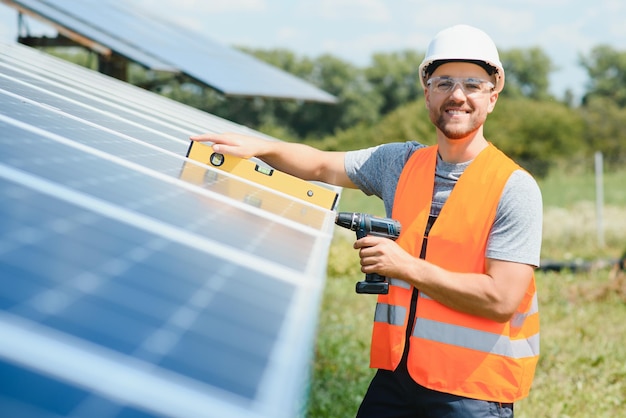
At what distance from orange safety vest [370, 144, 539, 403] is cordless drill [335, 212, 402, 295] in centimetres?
16

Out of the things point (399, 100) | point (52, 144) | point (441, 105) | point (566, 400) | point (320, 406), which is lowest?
point (320, 406)

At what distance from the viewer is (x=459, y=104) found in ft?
11.7

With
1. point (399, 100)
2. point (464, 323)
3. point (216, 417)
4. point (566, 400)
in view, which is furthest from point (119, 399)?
point (399, 100)

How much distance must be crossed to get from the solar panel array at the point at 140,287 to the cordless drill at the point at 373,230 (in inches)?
9.1

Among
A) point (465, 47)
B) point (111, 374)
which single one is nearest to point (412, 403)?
point (465, 47)

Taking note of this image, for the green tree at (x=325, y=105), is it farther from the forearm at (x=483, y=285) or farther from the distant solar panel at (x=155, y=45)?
the forearm at (x=483, y=285)

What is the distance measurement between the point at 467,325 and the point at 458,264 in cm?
29

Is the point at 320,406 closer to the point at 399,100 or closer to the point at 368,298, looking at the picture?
the point at 368,298

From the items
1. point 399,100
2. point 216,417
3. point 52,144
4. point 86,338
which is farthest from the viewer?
point 399,100

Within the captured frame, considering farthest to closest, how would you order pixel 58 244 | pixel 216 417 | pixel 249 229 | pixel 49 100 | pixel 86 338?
pixel 49 100, pixel 249 229, pixel 58 244, pixel 86 338, pixel 216 417

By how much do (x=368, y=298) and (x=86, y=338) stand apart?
988cm

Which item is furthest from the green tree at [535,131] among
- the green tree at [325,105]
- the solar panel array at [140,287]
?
the solar panel array at [140,287]

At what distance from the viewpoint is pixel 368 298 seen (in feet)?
36.9

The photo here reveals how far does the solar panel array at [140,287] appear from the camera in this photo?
55.7 inches
